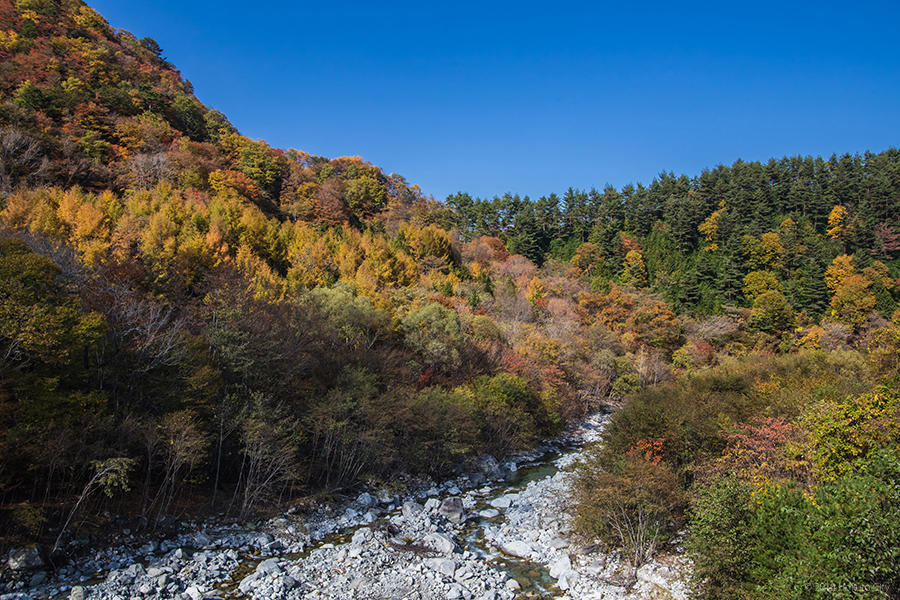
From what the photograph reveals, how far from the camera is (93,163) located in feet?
158

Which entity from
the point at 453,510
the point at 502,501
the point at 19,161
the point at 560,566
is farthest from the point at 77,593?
the point at 19,161

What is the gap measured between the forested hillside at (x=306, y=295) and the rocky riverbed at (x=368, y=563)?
6.60 ft

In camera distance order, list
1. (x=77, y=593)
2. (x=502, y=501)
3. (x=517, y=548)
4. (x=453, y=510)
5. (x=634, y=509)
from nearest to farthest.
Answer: (x=77, y=593) < (x=634, y=509) < (x=517, y=548) < (x=453, y=510) < (x=502, y=501)

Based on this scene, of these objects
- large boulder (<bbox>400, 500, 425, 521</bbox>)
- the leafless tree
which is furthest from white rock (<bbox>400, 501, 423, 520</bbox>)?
the leafless tree

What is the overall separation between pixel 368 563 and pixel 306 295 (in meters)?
23.0

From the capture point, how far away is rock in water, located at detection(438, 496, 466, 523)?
21969 mm

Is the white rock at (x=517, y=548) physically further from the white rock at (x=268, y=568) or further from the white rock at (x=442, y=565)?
the white rock at (x=268, y=568)

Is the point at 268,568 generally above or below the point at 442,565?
above

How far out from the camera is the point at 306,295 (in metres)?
35.8

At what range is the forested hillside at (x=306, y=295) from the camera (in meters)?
17.5

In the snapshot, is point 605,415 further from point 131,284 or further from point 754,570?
point 131,284

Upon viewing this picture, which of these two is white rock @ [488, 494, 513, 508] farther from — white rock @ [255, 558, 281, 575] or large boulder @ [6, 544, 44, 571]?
large boulder @ [6, 544, 44, 571]

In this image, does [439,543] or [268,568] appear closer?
[268,568]

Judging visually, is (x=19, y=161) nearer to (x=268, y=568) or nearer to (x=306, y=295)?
(x=306, y=295)
